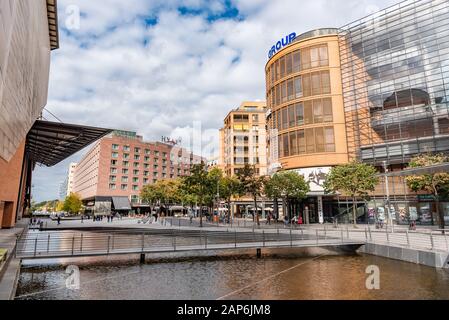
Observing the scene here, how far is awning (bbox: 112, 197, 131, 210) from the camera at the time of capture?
278 ft

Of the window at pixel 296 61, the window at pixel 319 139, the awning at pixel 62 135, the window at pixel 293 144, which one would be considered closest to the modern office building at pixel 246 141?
the window at pixel 296 61

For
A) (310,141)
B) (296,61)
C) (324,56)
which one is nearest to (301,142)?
(310,141)

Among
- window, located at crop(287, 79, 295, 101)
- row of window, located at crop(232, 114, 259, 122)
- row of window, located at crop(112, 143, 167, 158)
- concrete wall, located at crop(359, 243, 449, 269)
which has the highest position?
row of window, located at crop(232, 114, 259, 122)

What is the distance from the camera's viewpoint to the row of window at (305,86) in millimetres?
40406

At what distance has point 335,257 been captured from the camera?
18844 millimetres

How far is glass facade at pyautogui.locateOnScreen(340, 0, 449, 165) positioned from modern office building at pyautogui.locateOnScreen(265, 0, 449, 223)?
0.10m

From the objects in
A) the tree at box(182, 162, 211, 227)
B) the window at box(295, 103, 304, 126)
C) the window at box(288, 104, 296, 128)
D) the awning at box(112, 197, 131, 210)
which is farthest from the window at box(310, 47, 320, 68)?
the awning at box(112, 197, 131, 210)

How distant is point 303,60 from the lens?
1639 inches

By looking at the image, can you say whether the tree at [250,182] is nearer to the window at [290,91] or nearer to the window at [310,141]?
the window at [310,141]

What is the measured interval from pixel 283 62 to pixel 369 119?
14586 millimetres

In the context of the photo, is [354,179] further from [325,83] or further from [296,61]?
[296,61]

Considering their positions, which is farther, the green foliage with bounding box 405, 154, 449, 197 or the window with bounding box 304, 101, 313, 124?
the window with bounding box 304, 101, 313, 124

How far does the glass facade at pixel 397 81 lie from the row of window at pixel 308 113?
98.9 inches

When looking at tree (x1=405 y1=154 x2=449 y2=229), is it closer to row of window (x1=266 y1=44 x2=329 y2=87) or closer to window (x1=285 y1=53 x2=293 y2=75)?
row of window (x1=266 y1=44 x2=329 y2=87)
